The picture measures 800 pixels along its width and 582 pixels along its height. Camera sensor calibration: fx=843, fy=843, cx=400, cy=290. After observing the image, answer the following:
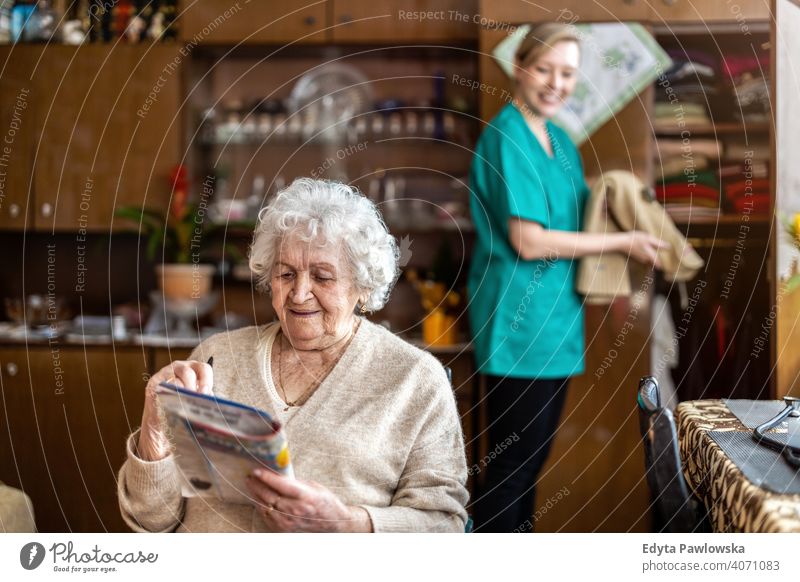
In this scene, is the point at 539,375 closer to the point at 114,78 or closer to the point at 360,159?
the point at 360,159

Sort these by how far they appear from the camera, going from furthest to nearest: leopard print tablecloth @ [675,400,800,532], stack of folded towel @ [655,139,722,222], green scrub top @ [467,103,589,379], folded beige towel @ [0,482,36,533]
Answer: stack of folded towel @ [655,139,722,222], green scrub top @ [467,103,589,379], folded beige towel @ [0,482,36,533], leopard print tablecloth @ [675,400,800,532]

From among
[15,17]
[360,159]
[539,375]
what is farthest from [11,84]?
[539,375]

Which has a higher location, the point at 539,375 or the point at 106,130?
the point at 106,130

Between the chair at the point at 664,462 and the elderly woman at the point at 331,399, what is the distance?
299 mm

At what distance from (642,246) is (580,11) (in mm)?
601

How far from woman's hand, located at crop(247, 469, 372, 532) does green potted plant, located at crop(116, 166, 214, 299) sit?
1.21 metres

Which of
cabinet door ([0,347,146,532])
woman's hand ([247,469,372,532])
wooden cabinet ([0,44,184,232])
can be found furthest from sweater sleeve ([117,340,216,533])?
wooden cabinet ([0,44,184,232])

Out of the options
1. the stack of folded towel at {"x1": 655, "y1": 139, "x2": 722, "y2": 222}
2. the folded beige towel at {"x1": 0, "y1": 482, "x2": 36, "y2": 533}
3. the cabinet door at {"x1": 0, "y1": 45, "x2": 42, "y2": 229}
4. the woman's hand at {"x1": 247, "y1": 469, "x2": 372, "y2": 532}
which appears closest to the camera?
the woman's hand at {"x1": 247, "y1": 469, "x2": 372, "y2": 532}

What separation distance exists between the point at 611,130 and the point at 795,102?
0.46 m

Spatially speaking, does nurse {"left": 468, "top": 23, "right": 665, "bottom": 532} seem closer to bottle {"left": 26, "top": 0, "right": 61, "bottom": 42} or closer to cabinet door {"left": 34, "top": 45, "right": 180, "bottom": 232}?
Result: cabinet door {"left": 34, "top": 45, "right": 180, "bottom": 232}

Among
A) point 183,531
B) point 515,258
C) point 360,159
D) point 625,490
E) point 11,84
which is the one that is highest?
point 11,84

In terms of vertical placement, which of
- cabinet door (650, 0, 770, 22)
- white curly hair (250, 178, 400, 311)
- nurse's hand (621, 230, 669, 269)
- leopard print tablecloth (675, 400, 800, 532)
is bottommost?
leopard print tablecloth (675, 400, 800, 532)

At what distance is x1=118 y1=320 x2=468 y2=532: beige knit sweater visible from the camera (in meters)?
1.27

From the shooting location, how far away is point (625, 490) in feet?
7.30
